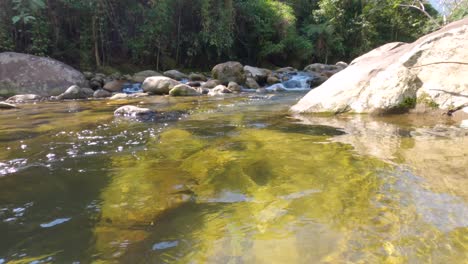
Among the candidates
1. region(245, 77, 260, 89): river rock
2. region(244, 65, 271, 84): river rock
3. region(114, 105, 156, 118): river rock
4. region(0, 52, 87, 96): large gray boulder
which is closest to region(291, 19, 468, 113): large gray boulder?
region(114, 105, 156, 118): river rock

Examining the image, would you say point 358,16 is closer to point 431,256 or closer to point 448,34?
point 448,34

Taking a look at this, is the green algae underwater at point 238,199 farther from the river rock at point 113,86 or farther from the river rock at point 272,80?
the river rock at point 272,80

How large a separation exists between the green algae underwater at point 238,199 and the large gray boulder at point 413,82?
3.30ft

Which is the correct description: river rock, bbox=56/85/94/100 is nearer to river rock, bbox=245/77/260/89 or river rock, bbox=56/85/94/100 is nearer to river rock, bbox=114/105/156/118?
river rock, bbox=114/105/156/118

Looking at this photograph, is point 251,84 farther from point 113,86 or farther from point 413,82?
point 413,82

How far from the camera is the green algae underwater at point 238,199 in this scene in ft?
4.52

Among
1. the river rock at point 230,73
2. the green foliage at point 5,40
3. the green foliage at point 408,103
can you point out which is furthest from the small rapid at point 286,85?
the green foliage at point 408,103

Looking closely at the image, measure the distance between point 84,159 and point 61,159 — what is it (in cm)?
20

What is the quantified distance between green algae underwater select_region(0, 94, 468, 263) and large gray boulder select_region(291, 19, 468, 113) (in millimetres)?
1006

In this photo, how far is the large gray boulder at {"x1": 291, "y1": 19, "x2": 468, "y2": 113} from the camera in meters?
4.45

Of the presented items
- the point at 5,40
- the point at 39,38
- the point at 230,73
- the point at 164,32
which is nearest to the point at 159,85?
the point at 230,73

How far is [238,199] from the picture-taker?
1920mm

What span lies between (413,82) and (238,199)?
370 centimetres

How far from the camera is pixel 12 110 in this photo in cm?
657
